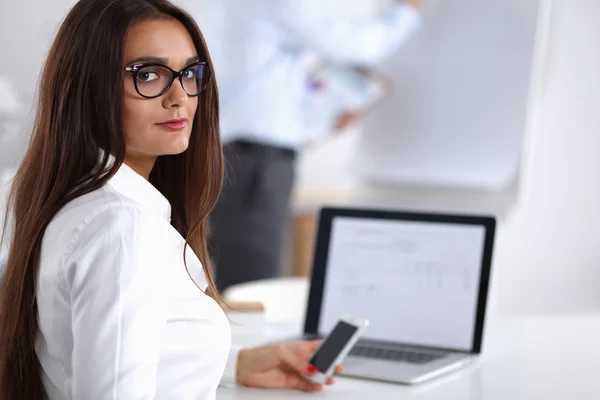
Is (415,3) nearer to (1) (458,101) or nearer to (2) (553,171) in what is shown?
(1) (458,101)

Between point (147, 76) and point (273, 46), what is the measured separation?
1.62 metres

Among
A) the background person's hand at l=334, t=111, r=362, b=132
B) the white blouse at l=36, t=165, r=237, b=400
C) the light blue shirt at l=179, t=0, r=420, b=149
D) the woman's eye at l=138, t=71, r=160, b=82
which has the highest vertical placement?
the light blue shirt at l=179, t=0, r=420, b=149

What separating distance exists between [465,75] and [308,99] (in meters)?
0.51

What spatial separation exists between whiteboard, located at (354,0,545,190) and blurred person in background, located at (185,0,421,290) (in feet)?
0.33

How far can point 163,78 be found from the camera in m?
0.90

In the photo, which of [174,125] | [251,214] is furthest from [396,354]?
[251,214]

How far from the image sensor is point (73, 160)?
86 centimetres

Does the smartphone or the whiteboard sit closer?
the smartphone

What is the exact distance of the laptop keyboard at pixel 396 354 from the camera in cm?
127

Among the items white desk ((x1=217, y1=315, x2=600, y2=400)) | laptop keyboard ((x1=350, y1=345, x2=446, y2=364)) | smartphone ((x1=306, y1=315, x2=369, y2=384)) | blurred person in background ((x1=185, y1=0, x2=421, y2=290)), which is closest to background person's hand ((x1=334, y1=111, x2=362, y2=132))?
blurred person in background ((x1=185, y1=0, x2=421, y2=290))

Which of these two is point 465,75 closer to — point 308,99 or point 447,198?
point 447,198

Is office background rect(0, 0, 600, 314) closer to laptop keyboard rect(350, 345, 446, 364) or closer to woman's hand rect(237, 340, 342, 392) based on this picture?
laptop keyboard rect(350, 345, 446, 364)

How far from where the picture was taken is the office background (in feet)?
6.84

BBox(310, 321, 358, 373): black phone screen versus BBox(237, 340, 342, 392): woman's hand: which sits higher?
BBox(310, 321, 358, 373): black phone screen
